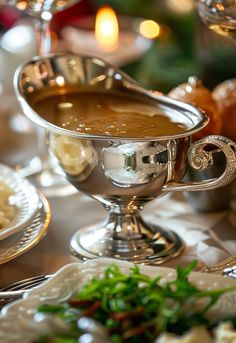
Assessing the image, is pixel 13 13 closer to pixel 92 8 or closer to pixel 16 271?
pixel 92 8

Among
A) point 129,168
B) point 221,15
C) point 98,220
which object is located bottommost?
point 98,220

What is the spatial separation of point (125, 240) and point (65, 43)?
2.62 feet

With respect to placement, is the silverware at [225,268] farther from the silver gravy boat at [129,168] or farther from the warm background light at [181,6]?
the warm background light at [181,6]

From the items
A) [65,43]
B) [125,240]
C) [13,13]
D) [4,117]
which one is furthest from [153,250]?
[13,13]

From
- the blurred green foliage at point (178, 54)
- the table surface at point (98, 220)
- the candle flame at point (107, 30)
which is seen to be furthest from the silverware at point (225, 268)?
the candle flame at point (107, 30)

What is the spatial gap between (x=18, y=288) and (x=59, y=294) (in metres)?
0.13

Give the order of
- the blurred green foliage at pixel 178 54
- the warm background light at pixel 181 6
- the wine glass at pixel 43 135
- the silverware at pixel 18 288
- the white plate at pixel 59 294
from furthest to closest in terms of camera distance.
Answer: the warm background light at pixel 181 6
the blurred green foliage at pixel 178 54
the wine glass at pixel 43 135
the silverware at pixel 18 288
the white plate at pixel 59 294

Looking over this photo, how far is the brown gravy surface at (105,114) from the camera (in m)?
0.86

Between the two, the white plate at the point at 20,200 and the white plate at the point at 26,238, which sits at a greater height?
the white plate at the point at 20,200

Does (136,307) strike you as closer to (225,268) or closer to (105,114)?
(225,268)

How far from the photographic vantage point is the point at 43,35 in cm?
112

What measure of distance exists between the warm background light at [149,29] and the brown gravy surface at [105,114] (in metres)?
0.66

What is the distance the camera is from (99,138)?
80 centimetres

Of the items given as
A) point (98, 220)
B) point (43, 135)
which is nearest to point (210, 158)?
point (98, 220)
